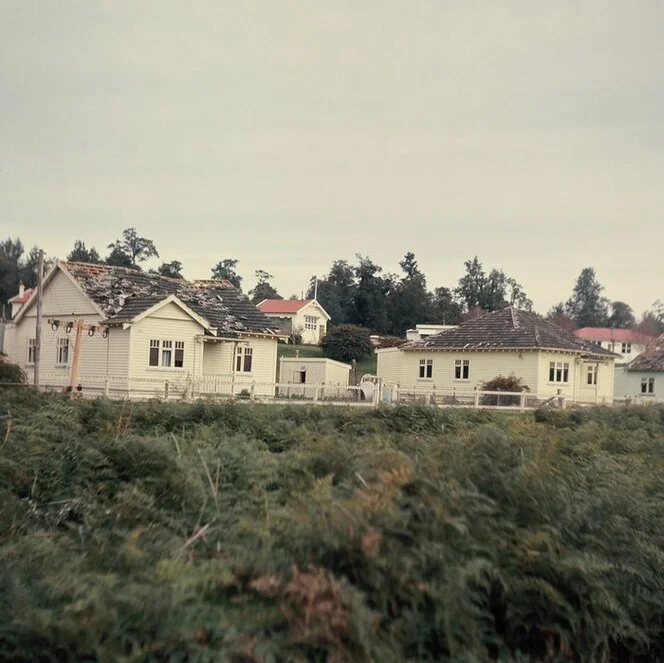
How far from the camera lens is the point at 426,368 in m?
48.0

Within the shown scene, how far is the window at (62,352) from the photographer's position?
120 ft

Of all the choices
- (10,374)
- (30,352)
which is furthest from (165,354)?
(30,352)

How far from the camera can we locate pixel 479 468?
8.04 metres

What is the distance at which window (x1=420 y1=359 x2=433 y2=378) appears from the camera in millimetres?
47844

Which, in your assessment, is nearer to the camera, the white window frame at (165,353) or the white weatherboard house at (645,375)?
the white window frame at (165,353)

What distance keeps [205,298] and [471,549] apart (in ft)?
113

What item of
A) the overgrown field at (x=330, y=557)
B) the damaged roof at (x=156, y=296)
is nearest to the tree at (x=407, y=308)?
the damaged roof at (x=156, y=296)

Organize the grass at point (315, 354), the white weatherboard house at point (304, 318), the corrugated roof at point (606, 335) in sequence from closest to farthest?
the grass at point (315, 354) < the white weatherboard house at point (304, 318) < the corrugated roof at point (606, 335)

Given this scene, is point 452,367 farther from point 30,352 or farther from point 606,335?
point 606,335

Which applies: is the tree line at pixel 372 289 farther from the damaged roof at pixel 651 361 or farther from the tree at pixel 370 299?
the damaged roof at pixel 651 361

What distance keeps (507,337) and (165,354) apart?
18734mm

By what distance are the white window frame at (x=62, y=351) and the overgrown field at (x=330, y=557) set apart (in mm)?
26492

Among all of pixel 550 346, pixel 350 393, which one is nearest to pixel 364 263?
pixel 550 346

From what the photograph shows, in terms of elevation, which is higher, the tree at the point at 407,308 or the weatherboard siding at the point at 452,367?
the tree at the point at 407,308
